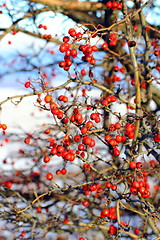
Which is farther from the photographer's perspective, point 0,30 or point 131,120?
point 0,30

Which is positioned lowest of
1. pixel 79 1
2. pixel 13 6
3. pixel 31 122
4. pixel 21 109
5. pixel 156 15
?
pixel 156 15

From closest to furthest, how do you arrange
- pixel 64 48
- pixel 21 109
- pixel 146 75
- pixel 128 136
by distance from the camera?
pixel 64 48
pixel 128 136
pixel 146 75
pixel 21 109

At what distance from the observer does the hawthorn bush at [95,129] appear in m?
2.18

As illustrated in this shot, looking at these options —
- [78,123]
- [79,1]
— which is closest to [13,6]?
[79,1]

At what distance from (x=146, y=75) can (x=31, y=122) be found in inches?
379

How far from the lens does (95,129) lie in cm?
234

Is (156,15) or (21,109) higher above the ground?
(21,109)

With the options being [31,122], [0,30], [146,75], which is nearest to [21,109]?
[31,122]

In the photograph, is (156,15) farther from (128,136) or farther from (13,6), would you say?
(128,136)

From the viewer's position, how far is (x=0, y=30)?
4.38 meters

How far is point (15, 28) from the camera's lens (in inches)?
165

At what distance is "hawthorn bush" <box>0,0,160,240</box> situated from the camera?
218 cm

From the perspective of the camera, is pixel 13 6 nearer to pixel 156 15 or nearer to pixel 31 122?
pixel 156 15

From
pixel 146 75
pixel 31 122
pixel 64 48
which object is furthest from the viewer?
pixel 31 122
